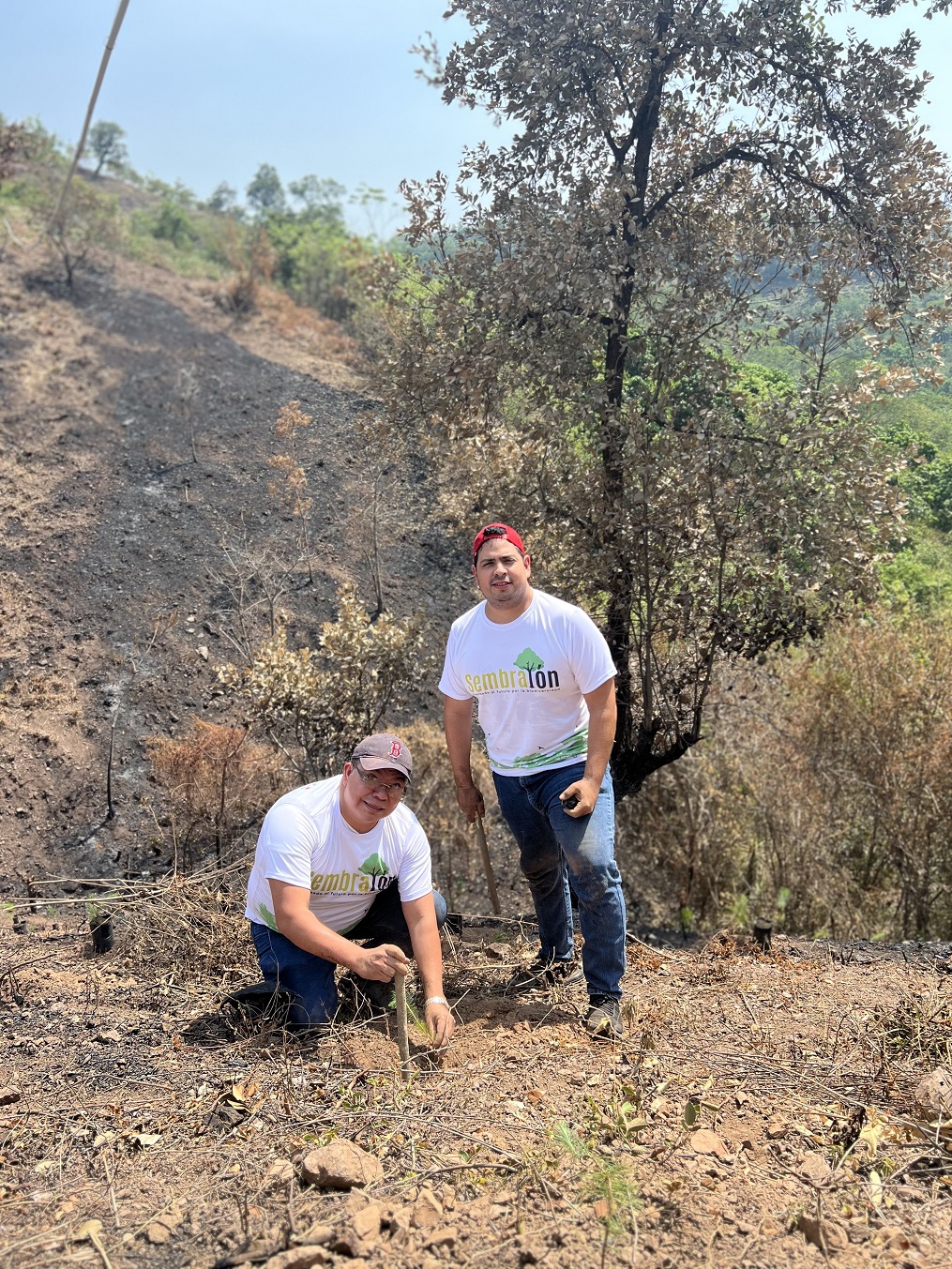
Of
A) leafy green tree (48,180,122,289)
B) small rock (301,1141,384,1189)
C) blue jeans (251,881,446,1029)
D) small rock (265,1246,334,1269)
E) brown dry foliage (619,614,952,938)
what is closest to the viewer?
small rock (265,1246,334,1269)

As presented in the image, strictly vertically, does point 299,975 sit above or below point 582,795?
below

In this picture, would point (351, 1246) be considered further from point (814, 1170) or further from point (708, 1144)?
point (814, 1170)

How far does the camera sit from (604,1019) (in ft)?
11.3

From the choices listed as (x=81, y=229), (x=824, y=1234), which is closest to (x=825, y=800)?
(x=824, y=1234)

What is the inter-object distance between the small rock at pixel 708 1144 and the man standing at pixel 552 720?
0.89 m

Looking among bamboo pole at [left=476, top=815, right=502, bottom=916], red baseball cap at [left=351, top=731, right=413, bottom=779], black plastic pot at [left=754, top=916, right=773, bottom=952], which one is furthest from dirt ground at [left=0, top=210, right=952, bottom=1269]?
red baseball cap at [left=351, top=731, right=413, bottom=779]

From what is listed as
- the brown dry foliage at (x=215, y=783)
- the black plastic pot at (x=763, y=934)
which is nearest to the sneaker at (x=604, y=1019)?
the black plastic pot at (x=763, y=934)

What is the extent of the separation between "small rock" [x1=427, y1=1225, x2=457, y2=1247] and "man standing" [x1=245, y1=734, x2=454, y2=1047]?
0.86 meters

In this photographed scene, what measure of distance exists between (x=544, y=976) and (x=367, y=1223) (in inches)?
77.7

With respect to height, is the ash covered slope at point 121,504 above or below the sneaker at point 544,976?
above

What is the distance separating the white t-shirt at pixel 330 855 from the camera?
3.19 metres

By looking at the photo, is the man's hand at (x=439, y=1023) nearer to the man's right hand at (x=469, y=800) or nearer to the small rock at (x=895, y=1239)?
the man's right hand at (x=469, y=800)

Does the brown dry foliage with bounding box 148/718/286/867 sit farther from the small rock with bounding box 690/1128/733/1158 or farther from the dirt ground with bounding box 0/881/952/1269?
the small rock with bounding box 690/1128/733/1158

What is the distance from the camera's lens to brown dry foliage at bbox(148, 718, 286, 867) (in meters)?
6.97
